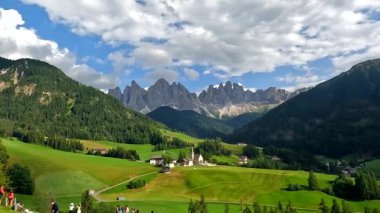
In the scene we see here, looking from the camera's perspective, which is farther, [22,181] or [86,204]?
[22,181]

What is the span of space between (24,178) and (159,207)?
5653 centimetres

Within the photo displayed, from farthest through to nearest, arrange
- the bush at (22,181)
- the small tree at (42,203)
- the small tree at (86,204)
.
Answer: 1. the bush at (22,181)
2. the small tree at (42,203)
3. the small tree at (86,204)

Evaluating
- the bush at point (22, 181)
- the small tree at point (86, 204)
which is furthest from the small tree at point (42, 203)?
the bush at point (22, 181)

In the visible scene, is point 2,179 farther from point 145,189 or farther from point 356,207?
point 356,207

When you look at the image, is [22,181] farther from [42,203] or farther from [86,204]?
[86,204]

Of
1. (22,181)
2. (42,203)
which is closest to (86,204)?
(42,203)

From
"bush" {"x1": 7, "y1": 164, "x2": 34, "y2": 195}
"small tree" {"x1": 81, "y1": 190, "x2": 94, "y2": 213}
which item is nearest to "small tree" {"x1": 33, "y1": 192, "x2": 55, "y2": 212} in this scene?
"small tree" {"x1": 81, "y1": 190, "x2": 94, "y2": 213}

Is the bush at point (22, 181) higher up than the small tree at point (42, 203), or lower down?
higher up

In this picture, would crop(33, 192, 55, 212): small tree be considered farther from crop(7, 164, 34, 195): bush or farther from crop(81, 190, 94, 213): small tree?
crop(7, 164, 34, 195): bush

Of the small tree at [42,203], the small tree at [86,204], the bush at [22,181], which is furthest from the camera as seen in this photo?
the bush at [22,181]

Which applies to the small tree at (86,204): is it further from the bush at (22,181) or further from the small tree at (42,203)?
the bush at (22,181)

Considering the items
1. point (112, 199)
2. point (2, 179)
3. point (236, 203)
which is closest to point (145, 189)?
point (112, 199)

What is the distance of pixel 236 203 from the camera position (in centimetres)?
18112

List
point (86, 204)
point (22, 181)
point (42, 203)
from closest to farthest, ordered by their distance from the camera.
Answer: point (86, 204) → point (42, 203) → point (22, 181)
